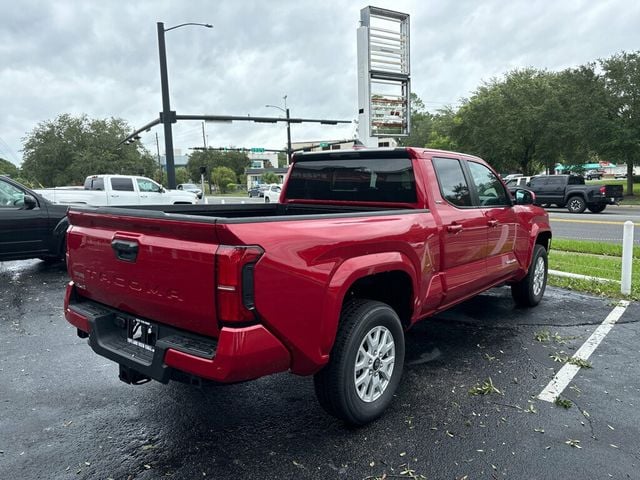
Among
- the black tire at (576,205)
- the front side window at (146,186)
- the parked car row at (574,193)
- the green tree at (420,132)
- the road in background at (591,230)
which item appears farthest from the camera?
the green tree at (420,132)

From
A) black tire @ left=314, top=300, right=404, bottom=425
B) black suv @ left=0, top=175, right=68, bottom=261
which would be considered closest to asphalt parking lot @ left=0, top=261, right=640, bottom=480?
black tire @ left=314, top=300, right=404, bottom=425

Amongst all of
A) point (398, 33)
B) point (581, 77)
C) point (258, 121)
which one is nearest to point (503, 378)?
point (398, 33)

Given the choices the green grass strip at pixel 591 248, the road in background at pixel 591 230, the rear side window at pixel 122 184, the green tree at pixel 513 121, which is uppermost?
the green tree at pixel 513 121

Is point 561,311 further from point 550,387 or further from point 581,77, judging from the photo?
point 581,77

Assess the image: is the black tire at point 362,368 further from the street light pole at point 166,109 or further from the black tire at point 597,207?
the black tire at point 597,207

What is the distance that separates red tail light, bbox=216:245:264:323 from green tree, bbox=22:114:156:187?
1763 inches

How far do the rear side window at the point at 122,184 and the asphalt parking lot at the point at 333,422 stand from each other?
14345 millimetres

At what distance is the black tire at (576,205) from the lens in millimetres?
23375

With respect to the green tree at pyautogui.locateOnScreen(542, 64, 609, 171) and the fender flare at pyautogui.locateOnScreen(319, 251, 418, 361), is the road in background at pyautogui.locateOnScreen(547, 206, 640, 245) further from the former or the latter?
→ the green tree at pyautogui.locateOnScreen(542, 64, 609, 171)

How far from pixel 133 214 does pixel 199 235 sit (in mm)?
648

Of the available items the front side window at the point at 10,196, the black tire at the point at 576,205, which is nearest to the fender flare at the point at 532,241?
the front side window at the point at 10,196

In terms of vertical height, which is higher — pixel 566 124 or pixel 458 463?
pixel 566 124

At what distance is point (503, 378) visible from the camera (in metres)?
3.96

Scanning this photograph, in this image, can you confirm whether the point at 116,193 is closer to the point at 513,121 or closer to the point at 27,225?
the point at 27,225
